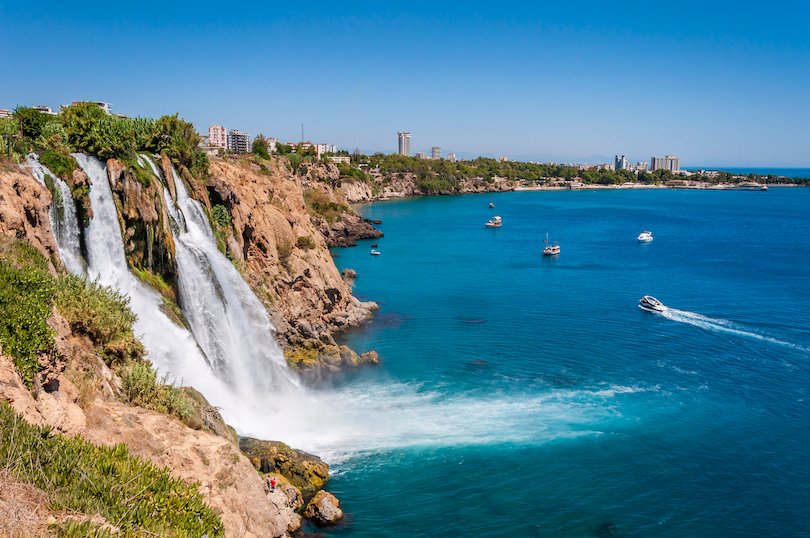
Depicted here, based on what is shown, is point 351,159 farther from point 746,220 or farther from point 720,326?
point 720,326

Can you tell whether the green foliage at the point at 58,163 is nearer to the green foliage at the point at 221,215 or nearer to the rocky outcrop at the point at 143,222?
the rocky outcrop at the point at 143,222

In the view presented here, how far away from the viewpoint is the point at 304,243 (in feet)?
148

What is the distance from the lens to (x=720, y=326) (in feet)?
145

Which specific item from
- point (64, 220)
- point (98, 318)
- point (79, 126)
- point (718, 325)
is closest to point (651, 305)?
point (718, 325)

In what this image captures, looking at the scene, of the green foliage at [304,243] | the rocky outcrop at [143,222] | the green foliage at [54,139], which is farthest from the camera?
the green foliage at [304,243]

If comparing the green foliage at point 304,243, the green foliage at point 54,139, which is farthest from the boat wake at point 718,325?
the green foliage at point 54,139

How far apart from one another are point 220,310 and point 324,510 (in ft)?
41.7

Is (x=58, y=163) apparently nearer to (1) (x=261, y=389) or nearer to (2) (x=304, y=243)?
(1) (x=261, y=389)

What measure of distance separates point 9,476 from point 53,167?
18.0 m

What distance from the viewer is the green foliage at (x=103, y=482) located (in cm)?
1048

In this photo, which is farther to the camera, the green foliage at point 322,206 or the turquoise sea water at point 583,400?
the green foliage at point 322,206

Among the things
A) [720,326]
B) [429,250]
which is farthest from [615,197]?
[720,326]

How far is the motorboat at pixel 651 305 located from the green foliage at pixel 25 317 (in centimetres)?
4147

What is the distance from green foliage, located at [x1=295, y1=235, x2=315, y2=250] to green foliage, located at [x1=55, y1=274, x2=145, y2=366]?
941 inches
